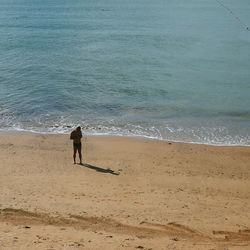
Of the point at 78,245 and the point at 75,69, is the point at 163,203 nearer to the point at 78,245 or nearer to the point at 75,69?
the point at 78,245

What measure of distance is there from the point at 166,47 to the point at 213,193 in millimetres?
23561

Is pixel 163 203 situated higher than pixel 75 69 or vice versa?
pixel 75 69

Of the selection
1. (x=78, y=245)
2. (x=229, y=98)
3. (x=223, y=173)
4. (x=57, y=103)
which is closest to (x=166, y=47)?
(x=229, y=98)

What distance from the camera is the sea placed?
57.7 ft

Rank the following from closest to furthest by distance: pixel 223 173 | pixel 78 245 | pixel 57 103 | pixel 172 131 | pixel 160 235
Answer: pixel 78 245 < pixel 160 235 < pixel 223 173 < pixel 172 131 < pixel 57 103

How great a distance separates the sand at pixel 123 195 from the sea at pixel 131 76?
83.7 inches

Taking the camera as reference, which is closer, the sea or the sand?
the sand

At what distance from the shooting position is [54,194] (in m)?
10.2

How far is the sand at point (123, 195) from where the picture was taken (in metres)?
7.86

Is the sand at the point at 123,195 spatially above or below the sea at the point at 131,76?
below

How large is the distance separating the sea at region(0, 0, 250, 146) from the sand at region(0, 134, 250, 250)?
2.13 meters

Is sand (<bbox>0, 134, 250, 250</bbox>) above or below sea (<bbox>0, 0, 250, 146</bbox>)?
below

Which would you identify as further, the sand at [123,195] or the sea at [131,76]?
the sea at [131,76]

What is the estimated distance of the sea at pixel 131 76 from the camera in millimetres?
17594
